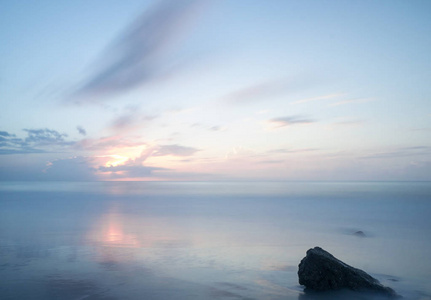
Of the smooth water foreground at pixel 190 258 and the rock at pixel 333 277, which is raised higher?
the rock at pixel 333 277

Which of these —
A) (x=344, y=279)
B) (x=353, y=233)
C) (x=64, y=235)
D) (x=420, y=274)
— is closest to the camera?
(x=344, y=279)

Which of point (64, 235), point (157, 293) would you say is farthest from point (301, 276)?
point (64, 235)

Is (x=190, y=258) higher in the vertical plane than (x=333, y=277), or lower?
lower

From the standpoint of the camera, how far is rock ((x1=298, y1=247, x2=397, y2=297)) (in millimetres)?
10727

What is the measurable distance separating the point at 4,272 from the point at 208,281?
8.43 metres

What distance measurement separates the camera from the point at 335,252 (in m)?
18.3

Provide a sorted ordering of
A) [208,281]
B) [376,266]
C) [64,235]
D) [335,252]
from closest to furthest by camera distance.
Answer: [208,281]
[376,266]
[335,252]
[64,235]

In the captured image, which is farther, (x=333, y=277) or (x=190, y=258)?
(x=190, y=258)

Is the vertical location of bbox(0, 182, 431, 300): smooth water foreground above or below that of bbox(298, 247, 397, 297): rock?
below

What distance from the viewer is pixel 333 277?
10797 millimetres

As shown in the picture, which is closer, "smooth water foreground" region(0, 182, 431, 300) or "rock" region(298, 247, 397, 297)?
"rock" region(298, 247, 397, 297)

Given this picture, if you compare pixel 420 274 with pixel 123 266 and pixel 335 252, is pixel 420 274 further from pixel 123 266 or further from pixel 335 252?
pixel 123 266

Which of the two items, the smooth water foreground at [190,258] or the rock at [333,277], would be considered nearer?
the rock at [333,277]

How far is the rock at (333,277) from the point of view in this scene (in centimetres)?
1073
